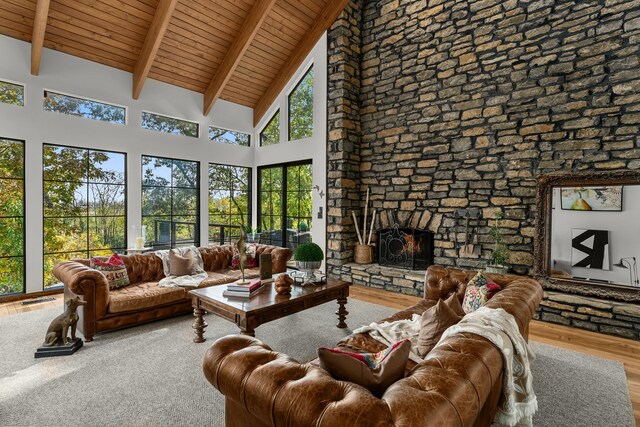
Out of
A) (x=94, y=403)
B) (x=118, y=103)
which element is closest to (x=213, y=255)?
(x=94, y=403)

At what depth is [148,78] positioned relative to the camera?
583 cm

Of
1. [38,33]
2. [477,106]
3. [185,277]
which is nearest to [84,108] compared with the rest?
[38,33]

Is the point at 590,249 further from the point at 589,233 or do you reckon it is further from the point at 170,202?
the point at 170,202

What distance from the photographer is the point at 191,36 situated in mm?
5621

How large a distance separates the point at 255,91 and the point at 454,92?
409cm

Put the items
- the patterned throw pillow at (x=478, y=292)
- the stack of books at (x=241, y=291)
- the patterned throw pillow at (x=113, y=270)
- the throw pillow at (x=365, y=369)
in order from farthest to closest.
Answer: the patterned throw pillow at (x=113, y=270) → the stack of books at (x=241, y=291) → the patterned throw pillow at (x=478, y=292) → the throw pillow at (x=365, y=369)

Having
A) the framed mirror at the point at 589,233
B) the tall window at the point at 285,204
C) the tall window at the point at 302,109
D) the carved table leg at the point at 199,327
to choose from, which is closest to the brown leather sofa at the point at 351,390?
the carved table leg at the point at 199,327

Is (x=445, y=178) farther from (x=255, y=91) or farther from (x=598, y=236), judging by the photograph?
(x=255, y=91)

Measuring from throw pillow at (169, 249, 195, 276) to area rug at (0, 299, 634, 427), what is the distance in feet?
2.57

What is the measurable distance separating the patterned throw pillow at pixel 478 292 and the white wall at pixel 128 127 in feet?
11.8

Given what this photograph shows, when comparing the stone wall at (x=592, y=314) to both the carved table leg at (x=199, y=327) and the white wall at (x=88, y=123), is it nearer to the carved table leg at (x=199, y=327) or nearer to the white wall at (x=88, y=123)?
the carved table leg at (x=199, y=327)

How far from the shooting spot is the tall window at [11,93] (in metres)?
4.49

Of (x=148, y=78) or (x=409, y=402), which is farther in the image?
(x=148, y=78)

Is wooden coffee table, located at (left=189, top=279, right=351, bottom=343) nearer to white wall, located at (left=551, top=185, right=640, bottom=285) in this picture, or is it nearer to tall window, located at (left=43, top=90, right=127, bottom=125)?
white wall, located at (left=551, top=185, right=640, bottom=285)
